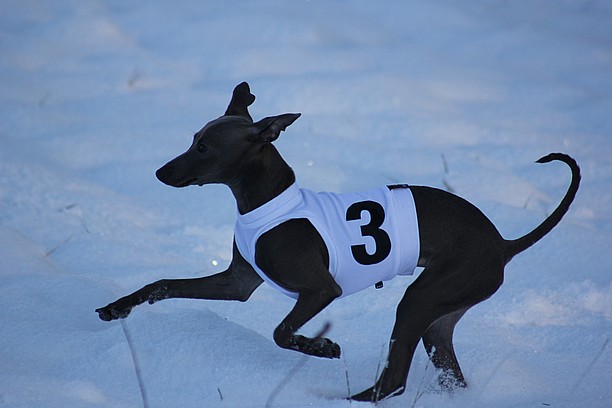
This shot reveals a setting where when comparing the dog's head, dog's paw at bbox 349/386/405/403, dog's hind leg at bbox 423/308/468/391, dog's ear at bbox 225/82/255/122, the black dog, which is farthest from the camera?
dog's ear at bbox 225/82/255/122

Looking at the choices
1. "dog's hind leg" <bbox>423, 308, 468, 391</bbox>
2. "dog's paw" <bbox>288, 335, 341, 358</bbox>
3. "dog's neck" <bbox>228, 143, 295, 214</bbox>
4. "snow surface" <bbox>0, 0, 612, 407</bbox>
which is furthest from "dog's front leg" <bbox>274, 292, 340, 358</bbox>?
"dog's hind leg" <bbox>423, 308, 468, 391</bbox>

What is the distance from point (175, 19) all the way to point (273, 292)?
4.48m

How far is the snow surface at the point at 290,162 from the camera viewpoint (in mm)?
3129

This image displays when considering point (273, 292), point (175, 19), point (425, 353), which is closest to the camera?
point (425, 353)

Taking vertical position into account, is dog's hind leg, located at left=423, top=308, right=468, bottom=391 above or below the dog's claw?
above

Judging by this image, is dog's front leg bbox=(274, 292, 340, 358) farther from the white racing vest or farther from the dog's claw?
the dog's claw

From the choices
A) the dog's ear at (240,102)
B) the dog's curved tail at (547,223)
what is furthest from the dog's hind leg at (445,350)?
the dog's ear at (240,102)

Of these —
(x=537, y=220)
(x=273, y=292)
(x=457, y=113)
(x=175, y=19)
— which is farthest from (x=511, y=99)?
(x=273, y=292)

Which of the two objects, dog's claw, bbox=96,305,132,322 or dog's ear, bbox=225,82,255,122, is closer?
dog's claw, bbox=96,305,132,322

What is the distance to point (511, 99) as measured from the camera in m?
7.21

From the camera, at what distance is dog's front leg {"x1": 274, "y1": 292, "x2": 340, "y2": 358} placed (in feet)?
9.80

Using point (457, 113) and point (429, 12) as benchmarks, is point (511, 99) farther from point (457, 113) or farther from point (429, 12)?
point (429, 12)

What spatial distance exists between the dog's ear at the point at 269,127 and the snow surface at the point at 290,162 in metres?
0.74

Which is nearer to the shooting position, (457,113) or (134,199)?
(134,199)
